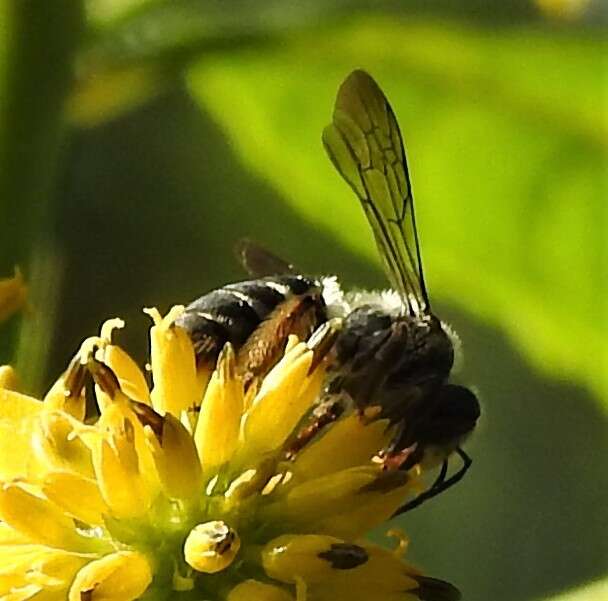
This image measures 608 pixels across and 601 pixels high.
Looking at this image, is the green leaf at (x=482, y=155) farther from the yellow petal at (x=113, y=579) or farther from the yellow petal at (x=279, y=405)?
the yellow petal at (x=113, y=579)

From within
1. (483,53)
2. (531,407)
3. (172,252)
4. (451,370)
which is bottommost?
(531,407)

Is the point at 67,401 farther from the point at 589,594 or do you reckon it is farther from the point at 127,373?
the point at 589,594

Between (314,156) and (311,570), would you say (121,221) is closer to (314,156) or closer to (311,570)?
(314,156)

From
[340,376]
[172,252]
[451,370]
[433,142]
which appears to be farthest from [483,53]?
[172,252]

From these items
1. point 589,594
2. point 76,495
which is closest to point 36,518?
point 76,495

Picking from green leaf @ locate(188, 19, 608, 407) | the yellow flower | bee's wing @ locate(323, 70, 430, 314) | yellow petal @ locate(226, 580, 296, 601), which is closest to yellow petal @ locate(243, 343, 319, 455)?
the yellow flower

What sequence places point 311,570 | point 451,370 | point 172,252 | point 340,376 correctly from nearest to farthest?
1. point 311,570
2. point 340,376
3. point 451,370
4. point 172,252
